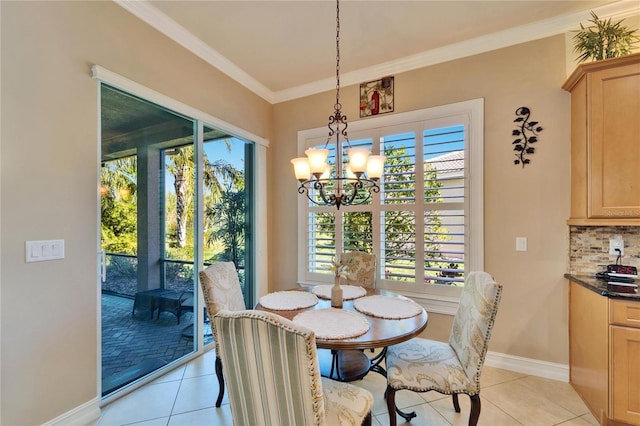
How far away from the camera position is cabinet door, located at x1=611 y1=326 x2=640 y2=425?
5.71 feet

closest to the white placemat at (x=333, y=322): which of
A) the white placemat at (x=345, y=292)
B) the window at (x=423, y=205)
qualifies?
the white placemat at (x=345, y=292)

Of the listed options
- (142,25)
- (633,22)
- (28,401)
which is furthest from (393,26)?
(28,401)

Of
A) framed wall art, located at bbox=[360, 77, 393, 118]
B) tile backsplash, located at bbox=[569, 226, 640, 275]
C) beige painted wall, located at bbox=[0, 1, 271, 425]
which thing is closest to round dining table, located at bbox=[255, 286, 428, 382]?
beige painted wall, located at bbox=[0, 1, 271, 425]

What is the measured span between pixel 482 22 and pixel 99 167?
A: 3.20 metres

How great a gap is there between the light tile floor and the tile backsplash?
98 cm

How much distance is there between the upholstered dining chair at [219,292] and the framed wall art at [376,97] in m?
2.20

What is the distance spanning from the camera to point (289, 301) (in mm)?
2127

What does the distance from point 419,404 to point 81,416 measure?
227cm

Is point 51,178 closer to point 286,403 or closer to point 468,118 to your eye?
point 286,403

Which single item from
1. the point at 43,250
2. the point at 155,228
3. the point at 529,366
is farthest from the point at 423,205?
A: the point at 43,250

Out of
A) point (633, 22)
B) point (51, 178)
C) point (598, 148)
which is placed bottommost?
point (51, 178)

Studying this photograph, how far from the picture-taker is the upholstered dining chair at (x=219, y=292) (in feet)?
6.48

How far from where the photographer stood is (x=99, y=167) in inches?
78.9

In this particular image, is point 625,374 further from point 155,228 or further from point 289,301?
point 155,228
